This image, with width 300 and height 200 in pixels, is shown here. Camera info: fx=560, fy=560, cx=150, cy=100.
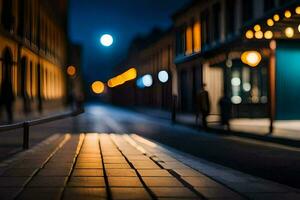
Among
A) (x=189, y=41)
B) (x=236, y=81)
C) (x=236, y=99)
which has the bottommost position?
(x=236, y=99)

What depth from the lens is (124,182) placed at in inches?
311

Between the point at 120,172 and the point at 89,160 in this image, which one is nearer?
the point at 120,172

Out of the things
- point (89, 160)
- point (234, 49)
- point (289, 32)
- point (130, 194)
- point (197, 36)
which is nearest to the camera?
point (130, 194)

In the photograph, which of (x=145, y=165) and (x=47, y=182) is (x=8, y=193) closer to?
(x=47, y=182)

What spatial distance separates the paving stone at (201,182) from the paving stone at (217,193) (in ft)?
0.87

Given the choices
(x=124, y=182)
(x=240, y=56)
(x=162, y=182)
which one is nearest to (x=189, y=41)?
(x=240, y=56)

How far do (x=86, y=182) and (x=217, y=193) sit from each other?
1.88 m

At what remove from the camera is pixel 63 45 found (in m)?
65.1

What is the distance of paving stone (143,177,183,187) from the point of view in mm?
7702

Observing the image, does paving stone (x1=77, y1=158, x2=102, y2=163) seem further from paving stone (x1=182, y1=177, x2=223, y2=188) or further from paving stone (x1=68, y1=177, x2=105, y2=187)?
paving stone (x1=182, y1=177, x2=223, y2=188)

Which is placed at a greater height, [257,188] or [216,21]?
[216,21]

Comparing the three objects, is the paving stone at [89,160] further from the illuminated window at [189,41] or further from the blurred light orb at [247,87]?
the illuminated window at [189,41]

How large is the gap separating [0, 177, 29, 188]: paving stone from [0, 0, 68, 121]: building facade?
1573cm

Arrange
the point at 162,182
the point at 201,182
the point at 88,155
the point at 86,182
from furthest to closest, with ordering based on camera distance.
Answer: the point at 88,155 < the point at 201,182 < the point at 162,182 < the point at 86,182
